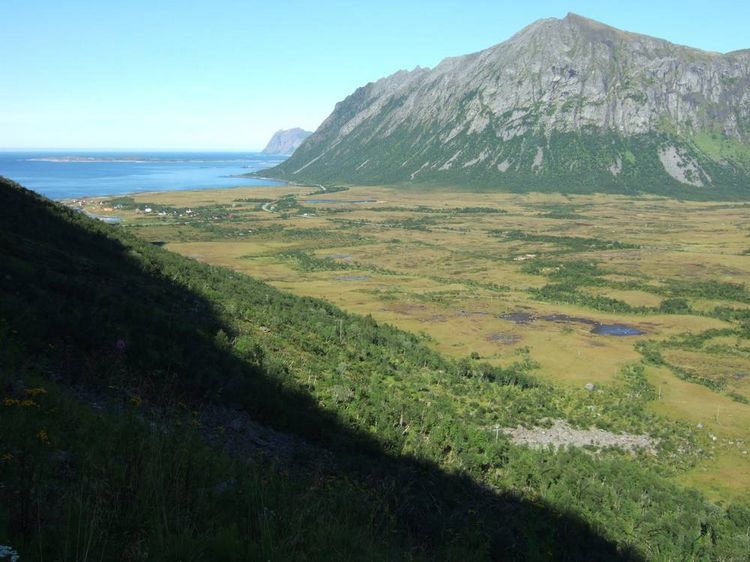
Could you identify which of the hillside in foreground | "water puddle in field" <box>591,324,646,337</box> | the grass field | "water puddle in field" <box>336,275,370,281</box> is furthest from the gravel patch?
"water puddle in field" <box>336,275,370,281</box>

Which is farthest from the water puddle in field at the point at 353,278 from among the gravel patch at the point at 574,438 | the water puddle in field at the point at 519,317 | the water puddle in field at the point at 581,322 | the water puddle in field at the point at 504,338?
the gravel patch at the point at 574,438

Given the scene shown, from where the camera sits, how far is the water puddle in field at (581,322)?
6222cm

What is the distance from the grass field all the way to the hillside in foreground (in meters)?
5.57

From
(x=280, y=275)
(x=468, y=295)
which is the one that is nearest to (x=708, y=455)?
(x=468, y=295)

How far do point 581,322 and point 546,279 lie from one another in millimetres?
25064

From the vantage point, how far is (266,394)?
21.2 meters

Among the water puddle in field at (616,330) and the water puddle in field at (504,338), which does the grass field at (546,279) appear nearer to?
the water puddle in field at (504,338)

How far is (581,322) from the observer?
6606 centimetres

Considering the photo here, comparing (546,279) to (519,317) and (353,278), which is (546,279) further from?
(353,278)

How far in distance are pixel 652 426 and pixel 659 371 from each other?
14.8 m

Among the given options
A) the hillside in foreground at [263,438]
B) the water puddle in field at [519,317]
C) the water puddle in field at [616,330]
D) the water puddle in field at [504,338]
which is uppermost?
the hillside in foreground at [263,438]

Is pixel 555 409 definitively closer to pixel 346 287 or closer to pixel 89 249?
pixel 89 249

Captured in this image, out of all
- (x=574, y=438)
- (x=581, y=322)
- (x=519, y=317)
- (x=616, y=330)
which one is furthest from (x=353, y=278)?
(x=574, y=438)

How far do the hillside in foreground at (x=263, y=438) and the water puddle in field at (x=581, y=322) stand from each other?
18.2m
